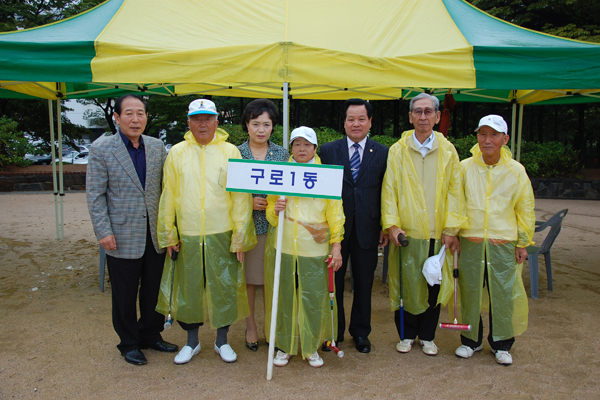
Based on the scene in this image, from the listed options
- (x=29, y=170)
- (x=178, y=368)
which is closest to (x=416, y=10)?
(x=178, y=368)

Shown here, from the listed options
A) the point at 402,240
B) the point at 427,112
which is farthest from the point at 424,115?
the point at 402,240

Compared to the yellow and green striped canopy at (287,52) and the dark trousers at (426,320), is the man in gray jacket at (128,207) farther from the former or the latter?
the dark trousers at (426,320)

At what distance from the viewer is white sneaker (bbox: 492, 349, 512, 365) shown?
2768 mm

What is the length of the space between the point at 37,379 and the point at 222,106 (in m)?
16.5

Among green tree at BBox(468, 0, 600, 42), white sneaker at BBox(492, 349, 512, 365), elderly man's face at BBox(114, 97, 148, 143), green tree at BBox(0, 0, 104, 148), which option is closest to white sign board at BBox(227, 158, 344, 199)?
elderly man's face at BBox(114, 97, 148, 143)

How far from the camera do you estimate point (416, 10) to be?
12.8 ft

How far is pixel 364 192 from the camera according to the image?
287 cm

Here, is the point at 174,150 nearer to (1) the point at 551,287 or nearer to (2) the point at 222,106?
(1) the point at 551,287

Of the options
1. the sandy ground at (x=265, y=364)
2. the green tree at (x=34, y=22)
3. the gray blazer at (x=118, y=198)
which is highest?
the green tree at (x=34, y=22)

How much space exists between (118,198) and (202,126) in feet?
2.30

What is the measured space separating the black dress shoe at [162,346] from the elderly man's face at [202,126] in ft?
4.76

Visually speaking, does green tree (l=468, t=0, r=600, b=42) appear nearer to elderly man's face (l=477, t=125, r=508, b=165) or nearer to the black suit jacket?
elderly man's face (l=477, t=125, r=508, b=165)

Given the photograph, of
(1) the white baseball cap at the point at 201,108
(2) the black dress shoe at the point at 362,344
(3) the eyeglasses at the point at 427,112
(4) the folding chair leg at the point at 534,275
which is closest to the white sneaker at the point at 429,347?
(2) the black dress shoe at the point at 362,344

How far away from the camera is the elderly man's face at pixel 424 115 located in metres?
2.77
